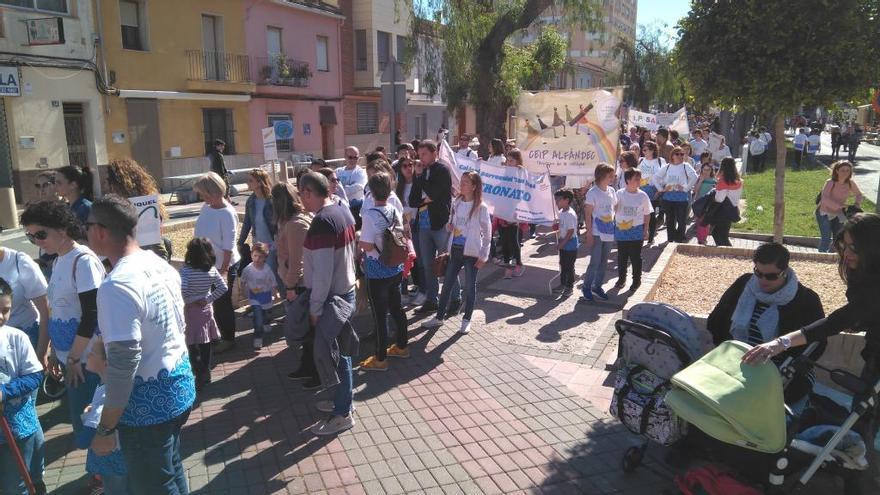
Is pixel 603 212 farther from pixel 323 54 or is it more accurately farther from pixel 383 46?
pixel 383 46

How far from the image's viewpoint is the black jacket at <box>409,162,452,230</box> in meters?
7.34

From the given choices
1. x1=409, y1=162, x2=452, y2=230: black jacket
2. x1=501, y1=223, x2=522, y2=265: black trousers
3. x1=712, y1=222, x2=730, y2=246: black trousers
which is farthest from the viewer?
x1=712, y1=222, x2=730, y2=246: black trousers

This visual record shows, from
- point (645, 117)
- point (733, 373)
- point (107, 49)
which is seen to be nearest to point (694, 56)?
point (733, 373)

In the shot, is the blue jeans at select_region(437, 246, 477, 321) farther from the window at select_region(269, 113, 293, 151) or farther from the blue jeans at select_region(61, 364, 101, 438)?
the window at select_region(269, 113, 293, 151)

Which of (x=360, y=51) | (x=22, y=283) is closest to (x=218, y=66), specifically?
(x=360, y=51)

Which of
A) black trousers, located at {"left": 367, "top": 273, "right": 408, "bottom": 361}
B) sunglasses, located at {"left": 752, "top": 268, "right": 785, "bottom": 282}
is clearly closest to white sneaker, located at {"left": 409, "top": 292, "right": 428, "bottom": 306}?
black trousers, located at {"left": 367, "top": 273, "right": 408, "bottom": 361}

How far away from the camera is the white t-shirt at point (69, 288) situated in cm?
366

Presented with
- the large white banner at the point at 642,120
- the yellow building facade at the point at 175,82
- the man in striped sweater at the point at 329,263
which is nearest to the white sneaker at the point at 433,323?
the man in striped sweater at the point at 329,263

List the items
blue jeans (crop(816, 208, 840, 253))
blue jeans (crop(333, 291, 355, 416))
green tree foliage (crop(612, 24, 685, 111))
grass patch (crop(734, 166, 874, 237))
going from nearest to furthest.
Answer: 1. blue jeans (crop(333, 291, 355, 416))
2. blue jeans (crop(816, 208, 840, 253))
3. grass patch (crop(734, 166, 874, 237))
4. green tree foliage (crop(612, 24, 685, 111))

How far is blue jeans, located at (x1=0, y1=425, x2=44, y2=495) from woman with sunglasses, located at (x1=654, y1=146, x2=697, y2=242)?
940 cm

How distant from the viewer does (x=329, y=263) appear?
179 inches

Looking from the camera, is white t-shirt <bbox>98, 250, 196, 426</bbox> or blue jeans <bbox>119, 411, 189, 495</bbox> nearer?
white t-shirt <bbox>98, 250, 196, 426</bbox>

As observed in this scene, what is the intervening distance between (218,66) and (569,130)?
18221 mm

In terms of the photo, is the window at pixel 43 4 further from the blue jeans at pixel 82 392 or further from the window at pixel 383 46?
the window at pixel 383 46
